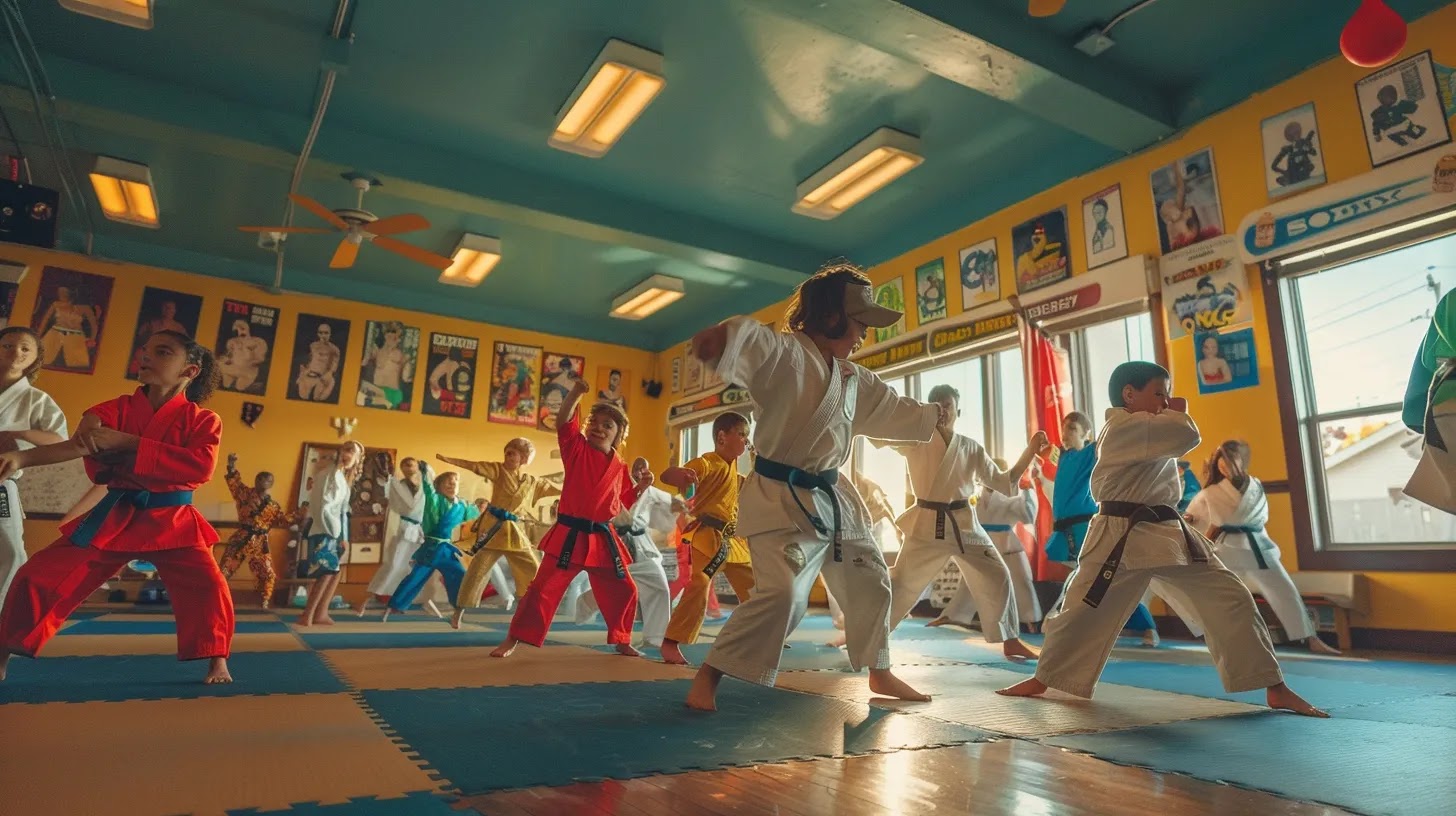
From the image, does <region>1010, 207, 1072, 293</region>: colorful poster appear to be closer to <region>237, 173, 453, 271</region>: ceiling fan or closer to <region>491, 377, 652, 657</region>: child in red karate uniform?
<region>491, 377, 652, 657</region>: child in red karate uniform

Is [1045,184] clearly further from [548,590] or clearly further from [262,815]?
[262,815]

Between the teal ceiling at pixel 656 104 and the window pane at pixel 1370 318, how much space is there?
1547mm

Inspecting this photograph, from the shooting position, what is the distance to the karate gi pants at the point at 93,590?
2379 millimetres

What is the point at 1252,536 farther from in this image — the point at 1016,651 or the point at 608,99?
the point at 608,99

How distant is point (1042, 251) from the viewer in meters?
6.98

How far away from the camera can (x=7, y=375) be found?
9.57ft

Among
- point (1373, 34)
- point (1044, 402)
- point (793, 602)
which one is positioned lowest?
point (793, 602)

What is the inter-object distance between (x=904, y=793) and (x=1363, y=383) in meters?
5.21

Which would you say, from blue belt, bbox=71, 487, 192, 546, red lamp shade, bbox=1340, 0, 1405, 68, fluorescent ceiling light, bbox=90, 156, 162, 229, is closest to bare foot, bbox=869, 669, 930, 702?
blue belt, bbox=71, 487, 192, 546

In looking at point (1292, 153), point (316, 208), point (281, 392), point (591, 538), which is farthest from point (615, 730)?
point (281, 392)

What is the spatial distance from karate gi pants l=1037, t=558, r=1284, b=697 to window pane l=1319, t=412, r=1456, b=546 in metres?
3.21

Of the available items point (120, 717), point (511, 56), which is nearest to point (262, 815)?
point (120, 717)

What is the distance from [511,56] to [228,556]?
4552 mm

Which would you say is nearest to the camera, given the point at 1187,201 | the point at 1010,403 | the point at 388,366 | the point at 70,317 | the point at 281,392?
the point at 1187,201
